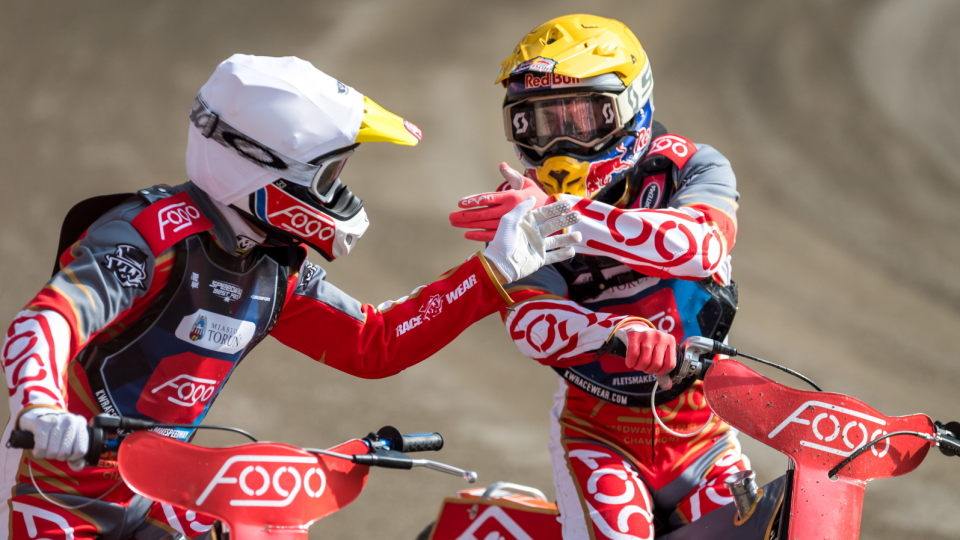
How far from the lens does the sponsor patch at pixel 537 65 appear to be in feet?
13.7

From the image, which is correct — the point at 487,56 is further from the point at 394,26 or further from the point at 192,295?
the point at 192,295

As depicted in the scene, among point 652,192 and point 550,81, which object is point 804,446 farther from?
point 550,81

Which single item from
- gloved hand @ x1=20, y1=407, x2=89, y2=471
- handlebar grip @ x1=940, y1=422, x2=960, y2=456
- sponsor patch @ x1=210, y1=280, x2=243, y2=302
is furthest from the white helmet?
handlebar grip @ x1=940, y1=422, x2=960, y2=456

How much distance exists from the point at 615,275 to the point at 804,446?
1269 millimetres

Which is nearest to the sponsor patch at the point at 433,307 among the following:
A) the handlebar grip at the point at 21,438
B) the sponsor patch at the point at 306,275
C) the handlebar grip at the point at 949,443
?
the sponsor patch at the point at 306,275

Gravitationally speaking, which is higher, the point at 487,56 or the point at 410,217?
the point at 487,56

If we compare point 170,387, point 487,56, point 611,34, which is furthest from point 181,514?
point 487,56

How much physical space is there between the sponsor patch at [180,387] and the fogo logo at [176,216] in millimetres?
436

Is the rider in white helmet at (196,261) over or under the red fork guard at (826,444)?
over

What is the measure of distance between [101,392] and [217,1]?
9.93 m

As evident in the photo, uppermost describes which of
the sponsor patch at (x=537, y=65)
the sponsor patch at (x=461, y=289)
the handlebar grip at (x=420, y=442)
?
the sponsor patch at (x=537, y=65)

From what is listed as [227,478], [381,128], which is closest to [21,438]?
[227,478]

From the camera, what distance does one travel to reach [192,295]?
3.35 metres

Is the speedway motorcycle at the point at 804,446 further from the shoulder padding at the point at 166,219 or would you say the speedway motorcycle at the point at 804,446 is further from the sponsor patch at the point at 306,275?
the shoulder padding at the point at 166,219
